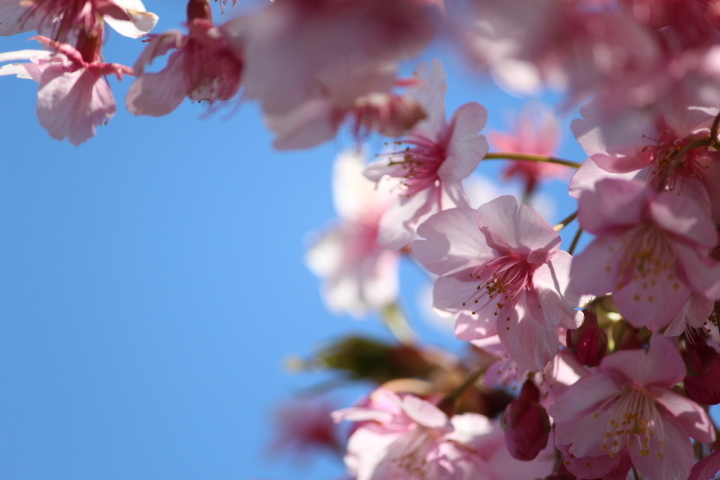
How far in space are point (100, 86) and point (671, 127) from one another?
60cm

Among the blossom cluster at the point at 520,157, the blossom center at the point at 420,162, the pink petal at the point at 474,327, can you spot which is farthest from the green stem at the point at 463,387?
the blossom center at the point at 420,162

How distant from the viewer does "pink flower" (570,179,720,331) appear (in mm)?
490

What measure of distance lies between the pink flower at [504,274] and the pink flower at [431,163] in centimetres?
7

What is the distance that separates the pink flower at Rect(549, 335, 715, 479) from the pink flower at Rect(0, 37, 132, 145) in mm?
581

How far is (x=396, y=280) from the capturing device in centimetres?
147

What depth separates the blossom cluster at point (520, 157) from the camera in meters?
0.40

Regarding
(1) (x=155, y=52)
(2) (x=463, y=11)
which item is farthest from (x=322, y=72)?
(1) (x=155, y=52)

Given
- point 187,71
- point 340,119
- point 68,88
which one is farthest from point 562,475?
point 68,88

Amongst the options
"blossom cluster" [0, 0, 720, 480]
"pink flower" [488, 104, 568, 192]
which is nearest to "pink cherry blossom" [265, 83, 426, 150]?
"blossom cluster" [0, 0, 720, 480]

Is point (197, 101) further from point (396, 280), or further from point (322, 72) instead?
point (396, 280)

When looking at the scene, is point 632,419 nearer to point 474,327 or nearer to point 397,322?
point 474,327

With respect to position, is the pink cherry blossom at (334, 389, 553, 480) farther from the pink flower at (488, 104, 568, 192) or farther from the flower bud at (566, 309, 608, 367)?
the pink flower at (488, 104, 568, 192)

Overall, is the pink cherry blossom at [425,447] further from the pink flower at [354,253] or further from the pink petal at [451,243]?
the pink flower at [354,253]

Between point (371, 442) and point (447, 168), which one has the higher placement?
point (447, 168)
